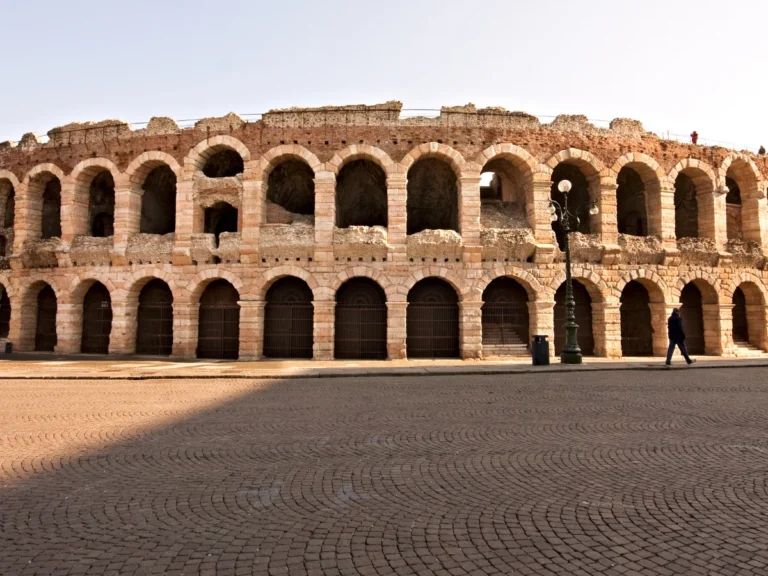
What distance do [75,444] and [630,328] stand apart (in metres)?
21.4

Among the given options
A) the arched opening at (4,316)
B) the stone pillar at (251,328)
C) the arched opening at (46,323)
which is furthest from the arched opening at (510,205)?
the arched opening at (4,316)

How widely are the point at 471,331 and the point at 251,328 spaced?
357 inches

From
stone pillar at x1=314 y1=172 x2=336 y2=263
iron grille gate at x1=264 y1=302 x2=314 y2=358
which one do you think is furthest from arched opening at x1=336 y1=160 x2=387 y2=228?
iron grille gate at x1=264 y1=302 x2=314 y2=358

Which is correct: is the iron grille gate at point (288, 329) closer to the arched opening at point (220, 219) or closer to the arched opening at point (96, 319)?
the arched opening at point (220, 219)

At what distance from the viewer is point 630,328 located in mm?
20938

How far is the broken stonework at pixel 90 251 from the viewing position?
20.1 metres

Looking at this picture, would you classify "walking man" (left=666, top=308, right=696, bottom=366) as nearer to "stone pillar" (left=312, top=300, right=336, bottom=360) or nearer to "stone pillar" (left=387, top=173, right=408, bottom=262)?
"stone pillar" (left=387, top=173, right=408, bottom=262)

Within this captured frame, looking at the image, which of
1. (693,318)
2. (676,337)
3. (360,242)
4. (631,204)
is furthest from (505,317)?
(631,204)

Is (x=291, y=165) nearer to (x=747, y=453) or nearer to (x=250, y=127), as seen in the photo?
(x=250, y=127)

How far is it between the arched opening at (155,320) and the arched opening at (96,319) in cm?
178

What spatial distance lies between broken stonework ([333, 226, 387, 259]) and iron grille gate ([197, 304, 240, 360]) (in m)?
5.46

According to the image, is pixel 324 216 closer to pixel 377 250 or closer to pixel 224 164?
pixel 377 250

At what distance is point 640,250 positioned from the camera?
767 inches

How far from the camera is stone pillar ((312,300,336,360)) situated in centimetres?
1848
